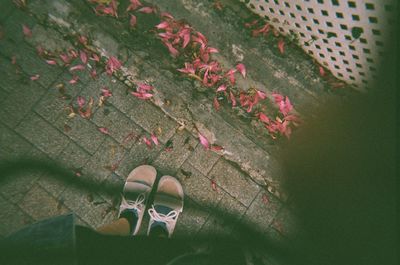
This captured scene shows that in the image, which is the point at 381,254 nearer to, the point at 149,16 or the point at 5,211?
the point at 149,16

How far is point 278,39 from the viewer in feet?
9.23

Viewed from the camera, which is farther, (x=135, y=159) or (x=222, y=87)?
(x=135, y=159)

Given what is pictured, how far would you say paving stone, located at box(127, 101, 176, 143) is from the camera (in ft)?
9.75

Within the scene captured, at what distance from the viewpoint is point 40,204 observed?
295 cm

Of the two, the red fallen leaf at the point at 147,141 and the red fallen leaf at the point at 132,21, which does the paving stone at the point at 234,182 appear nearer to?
the red fallen leaf at the point at 147,141

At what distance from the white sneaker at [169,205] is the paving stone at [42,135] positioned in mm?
1082

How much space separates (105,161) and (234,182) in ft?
4.20

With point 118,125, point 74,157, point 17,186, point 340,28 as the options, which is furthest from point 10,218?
point 340,28

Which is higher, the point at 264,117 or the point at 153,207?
the point at 264,117

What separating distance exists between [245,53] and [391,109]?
1348mm

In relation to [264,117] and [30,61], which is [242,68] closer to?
[264,117]

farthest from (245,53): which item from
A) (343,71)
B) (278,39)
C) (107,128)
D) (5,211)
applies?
(5,211)

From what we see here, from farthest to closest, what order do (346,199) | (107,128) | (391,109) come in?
(107,128), (346,199), (391,109)

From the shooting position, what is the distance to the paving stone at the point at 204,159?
2943 millimetres
